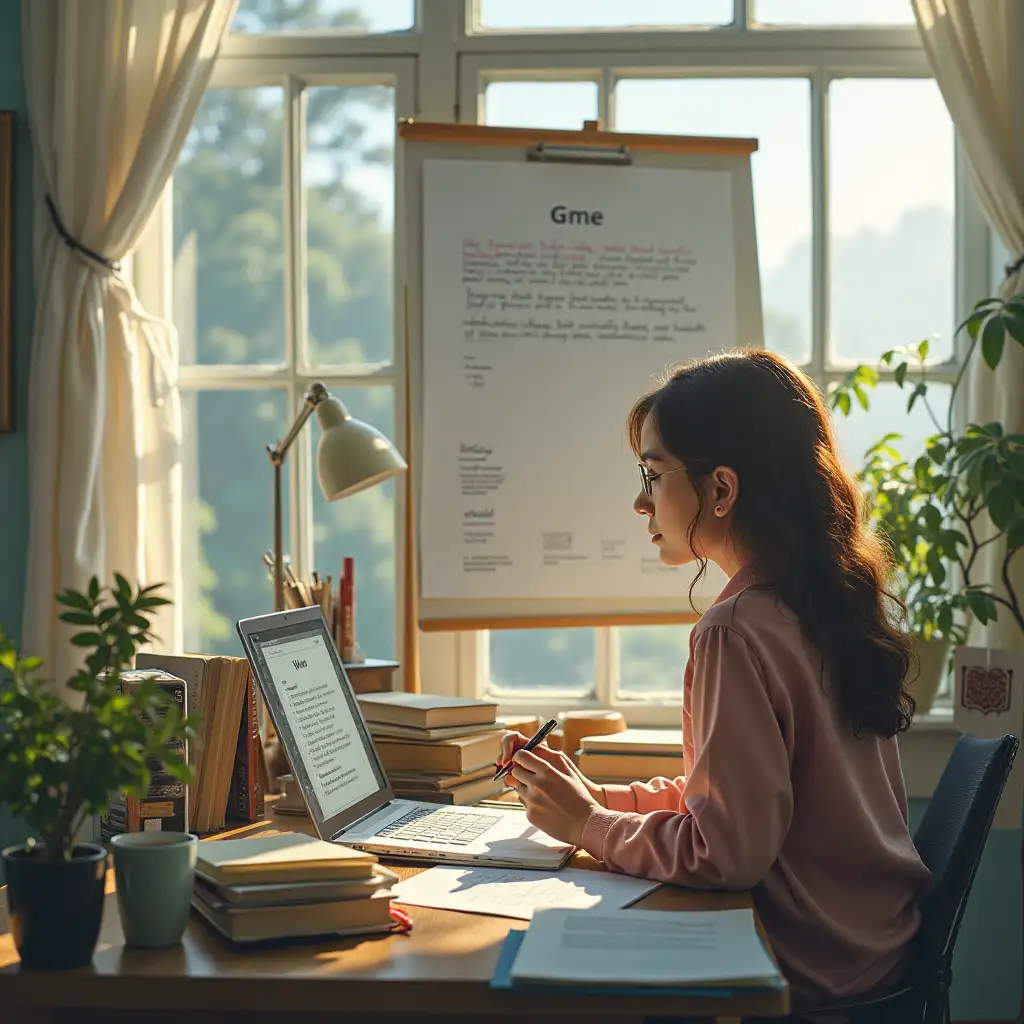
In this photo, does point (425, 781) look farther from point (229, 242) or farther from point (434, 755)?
point (229, 242)

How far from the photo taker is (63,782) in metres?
1.10

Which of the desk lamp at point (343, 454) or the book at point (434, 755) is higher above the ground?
the desk lamp at point (343, 454)

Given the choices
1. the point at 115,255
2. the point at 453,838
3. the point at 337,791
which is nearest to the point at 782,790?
the point at 453,838

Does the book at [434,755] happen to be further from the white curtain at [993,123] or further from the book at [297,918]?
the white curtain at [993,123]

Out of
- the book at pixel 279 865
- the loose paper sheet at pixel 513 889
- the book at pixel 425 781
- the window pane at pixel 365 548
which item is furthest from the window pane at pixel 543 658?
the book at pixel 279 865

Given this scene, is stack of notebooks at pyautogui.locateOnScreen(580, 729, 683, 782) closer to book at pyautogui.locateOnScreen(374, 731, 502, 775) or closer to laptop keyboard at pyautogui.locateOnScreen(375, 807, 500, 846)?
book at pyautogui.locateOnScreen(374, 731, 502, 775)

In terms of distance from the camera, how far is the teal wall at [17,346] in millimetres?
2705

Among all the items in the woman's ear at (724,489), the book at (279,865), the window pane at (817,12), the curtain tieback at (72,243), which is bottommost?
the book at (279,865)

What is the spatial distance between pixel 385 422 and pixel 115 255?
2.31 feet

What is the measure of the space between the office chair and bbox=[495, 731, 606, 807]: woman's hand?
1.36 ft

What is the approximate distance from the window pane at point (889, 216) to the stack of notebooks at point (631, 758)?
49.6 inches

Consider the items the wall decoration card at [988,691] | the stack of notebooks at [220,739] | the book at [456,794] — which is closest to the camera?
the stack of notebooks at [220,739]

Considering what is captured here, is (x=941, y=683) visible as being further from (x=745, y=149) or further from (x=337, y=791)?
(x=337, y=791)

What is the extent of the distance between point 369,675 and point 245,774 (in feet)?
1.27
